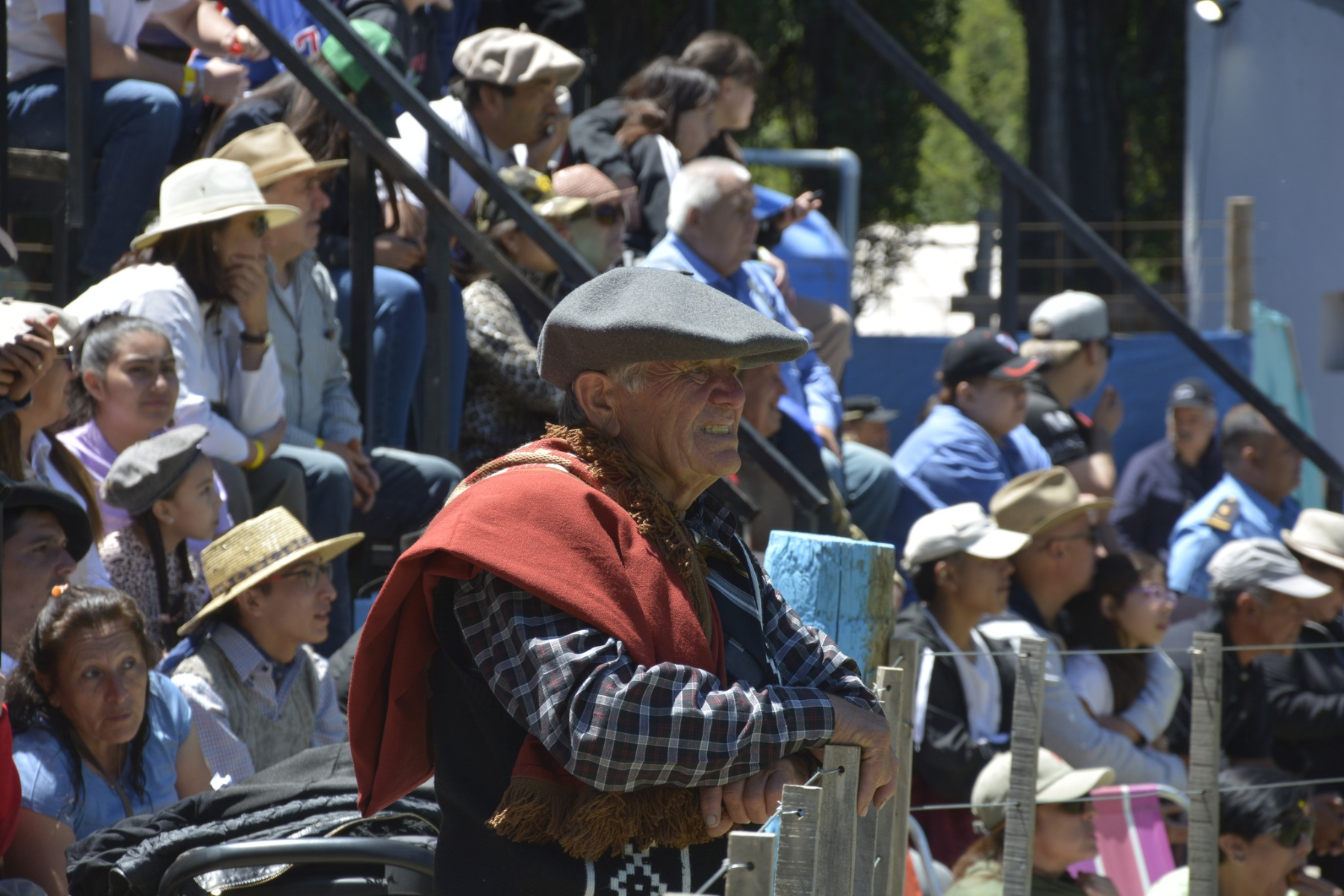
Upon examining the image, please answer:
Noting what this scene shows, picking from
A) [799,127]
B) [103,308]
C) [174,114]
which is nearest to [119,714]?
[103,308]

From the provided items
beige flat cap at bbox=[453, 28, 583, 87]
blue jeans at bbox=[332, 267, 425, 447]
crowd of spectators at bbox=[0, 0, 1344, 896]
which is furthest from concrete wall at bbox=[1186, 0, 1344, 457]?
blue jeans at bbox=[332, 267, 425, 447]

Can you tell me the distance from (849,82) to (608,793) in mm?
11962

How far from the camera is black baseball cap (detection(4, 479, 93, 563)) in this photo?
343 cm

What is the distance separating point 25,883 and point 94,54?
112 inches

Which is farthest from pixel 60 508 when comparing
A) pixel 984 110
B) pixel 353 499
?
pixel 984 110

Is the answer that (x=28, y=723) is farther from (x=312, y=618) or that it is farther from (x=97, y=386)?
(x=97, y=386)

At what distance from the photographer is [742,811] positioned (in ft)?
7.16

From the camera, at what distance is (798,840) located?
207cm

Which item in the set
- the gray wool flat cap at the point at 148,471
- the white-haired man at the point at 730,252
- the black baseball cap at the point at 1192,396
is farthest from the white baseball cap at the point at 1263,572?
the gray wool flat cap at the point at 148,471

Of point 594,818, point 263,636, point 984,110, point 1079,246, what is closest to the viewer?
point 594,818

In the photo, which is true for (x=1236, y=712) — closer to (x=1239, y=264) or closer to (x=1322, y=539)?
(x=1322, y=539)

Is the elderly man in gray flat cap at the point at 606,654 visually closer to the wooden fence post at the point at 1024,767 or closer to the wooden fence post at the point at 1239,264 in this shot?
the wooden fence post at the point at 1024,767

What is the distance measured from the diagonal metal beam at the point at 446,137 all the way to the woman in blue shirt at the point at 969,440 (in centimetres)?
206

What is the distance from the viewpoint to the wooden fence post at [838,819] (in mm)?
2176
